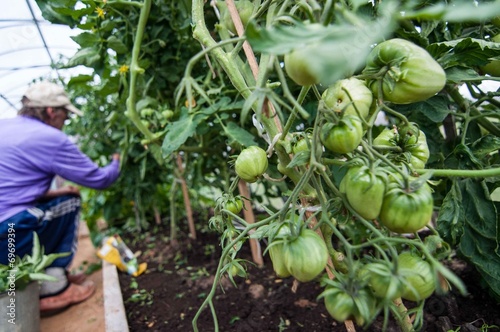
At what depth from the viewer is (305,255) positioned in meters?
0.45

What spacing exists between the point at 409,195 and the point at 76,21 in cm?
141

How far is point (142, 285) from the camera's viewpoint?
5.41 ft

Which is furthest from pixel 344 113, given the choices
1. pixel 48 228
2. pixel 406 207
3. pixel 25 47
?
pixel 25 47

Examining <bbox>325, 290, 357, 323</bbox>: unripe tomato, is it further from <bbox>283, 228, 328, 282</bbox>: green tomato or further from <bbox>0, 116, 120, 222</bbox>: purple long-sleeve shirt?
<bbox>0, 116, 120, 222</bbox>: purple long-sleeve shirt

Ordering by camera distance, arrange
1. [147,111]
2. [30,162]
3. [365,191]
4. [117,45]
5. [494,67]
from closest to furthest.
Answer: [365,191] < [494,67] < [117,45] < [147,111] < [30,162]

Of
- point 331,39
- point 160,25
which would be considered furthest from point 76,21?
point 331,39

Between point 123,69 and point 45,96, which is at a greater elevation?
point 123,69

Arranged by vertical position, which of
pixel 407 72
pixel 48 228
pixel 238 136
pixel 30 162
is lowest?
pixel 48 228

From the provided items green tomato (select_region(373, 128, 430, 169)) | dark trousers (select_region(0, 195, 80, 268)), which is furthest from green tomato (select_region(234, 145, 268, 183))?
dark trousers (select_region(0, 195, 80, 268))

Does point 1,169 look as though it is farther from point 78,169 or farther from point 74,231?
point 74,231

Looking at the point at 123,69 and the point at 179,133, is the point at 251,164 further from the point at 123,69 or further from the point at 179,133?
the point at 123,69

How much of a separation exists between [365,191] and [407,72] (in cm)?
21

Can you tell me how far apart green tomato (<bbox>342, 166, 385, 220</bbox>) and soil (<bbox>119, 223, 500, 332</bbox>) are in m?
0.44

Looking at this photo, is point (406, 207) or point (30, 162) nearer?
point (406, 207)
